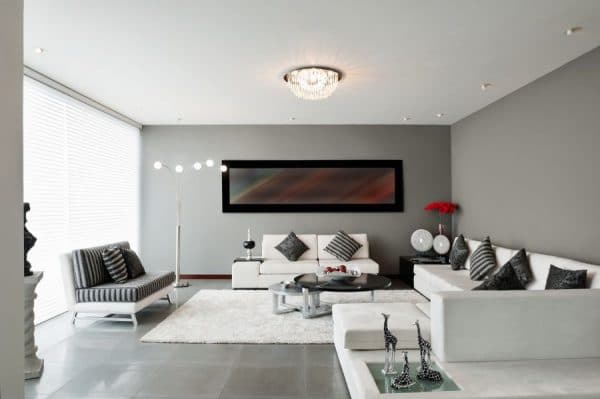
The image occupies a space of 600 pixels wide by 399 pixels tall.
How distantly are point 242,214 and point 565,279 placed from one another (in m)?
5.18

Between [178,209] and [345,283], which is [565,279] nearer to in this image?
[345,283]

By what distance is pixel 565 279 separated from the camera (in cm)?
334

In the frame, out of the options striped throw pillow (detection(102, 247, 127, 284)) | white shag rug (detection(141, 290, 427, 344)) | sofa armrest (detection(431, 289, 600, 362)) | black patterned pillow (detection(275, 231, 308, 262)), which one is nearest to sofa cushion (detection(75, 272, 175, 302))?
striped throw pillow (detection(102, 247, 127, 284))

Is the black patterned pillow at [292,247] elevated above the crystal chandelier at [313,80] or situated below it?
below

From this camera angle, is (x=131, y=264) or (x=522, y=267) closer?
(x=522, y=267)

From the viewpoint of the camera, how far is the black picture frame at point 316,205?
7.28m

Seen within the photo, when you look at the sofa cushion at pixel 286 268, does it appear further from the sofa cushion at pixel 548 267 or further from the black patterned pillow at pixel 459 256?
the sofa cushion at pixel 548 267

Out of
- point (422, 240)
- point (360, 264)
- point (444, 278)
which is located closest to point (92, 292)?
point (360, 264)

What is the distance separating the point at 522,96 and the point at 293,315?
13.1ft

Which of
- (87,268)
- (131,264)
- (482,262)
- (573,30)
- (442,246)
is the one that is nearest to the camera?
(573,30)

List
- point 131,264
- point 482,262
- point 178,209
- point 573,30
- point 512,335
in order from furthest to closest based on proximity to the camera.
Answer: point 178,209 < point 131,264 < point 482,262 < point 573,30 < point 512,335

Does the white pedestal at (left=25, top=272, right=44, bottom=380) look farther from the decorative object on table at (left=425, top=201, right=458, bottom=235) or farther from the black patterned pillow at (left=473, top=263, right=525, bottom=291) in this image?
the decorative object on table at (left=425, top=201, right=458, bottom=235)

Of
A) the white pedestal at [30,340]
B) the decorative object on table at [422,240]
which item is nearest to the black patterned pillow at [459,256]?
the decorative object on table at [422,240]

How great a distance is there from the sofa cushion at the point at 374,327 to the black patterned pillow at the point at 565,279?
1.19 meters
